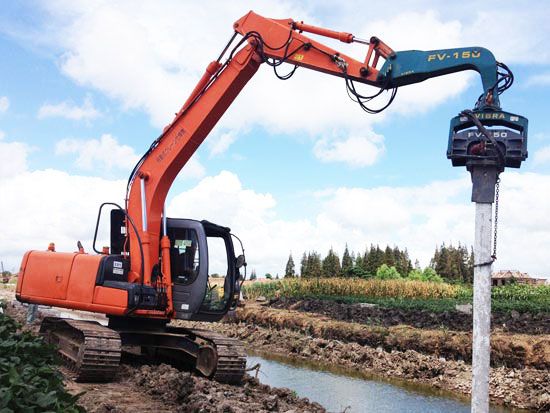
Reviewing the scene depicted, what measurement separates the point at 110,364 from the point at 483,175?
571 cm

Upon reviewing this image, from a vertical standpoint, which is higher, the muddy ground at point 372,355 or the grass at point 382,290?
the grass at point 382,290

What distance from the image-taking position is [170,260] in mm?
9953

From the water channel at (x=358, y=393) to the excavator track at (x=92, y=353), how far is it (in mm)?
3558

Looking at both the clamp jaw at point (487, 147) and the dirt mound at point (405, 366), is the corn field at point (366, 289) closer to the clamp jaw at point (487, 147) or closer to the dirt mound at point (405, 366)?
the dirt mound at point (405, 366)

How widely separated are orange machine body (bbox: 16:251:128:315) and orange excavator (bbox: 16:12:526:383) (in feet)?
0.05

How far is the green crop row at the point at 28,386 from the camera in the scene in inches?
171

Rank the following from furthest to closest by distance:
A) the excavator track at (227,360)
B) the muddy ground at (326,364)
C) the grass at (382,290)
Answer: the grass at (382,290), the excavator track at (227,360), the muddy ground at (326,364)

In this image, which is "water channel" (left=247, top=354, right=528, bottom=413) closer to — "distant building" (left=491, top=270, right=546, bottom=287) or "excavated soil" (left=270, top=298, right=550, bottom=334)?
"excavated soil" (left=270, top=298, right=550, bottom=334)

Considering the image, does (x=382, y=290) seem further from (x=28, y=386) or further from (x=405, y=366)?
(x=28, y=386)

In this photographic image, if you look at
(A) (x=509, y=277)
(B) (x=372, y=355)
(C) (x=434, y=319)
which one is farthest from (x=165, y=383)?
(A) (x=509, y=277)

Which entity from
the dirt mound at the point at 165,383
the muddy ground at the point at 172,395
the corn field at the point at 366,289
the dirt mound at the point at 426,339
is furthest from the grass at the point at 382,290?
the muddy ground at the point at 172,395

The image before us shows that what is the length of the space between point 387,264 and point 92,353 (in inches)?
1703

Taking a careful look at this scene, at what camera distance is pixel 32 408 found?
4.32m

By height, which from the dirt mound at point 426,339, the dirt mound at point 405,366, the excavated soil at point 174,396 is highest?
the dirt mound at point 426,339
